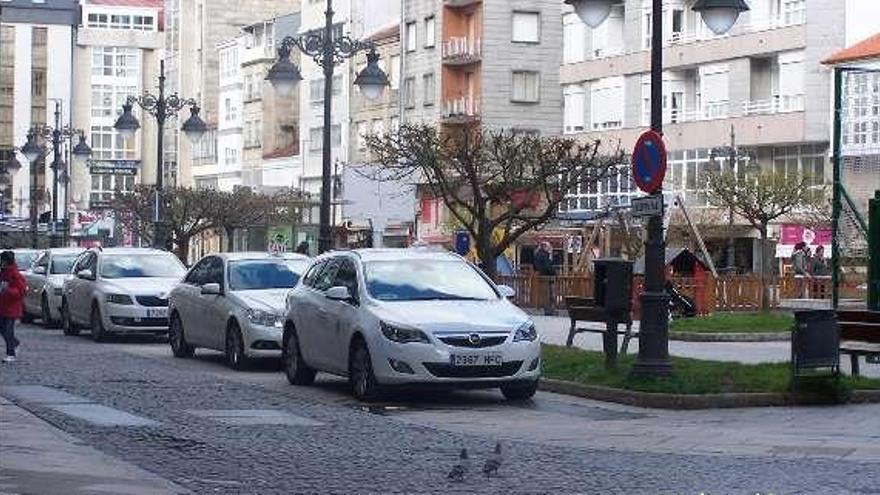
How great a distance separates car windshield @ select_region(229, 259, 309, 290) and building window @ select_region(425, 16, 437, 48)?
62.7 metres

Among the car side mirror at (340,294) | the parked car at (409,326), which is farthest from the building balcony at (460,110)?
the car side mirror at (340,294)

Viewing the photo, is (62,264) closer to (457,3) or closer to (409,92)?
(457,3)

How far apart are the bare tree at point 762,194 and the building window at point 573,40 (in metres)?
24.5

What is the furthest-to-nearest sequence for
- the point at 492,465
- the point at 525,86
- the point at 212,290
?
the point at 525,86 → the point at 212,290 → the point at 492,465

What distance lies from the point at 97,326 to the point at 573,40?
50.8 meters

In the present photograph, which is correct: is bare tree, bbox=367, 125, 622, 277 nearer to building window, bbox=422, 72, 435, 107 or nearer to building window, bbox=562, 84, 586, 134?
building window, bbox=562, 84, 586, 134

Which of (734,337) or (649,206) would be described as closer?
(649,206)

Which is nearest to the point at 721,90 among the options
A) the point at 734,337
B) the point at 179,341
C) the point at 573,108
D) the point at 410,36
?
the point at 573,108

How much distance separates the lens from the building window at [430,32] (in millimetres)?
89188

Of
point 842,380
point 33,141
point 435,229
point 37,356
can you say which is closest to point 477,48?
point 435,229

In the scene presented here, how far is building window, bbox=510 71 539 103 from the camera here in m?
85.5

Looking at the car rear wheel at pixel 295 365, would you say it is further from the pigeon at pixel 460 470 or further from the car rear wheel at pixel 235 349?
the pigeon at pixel 460 470

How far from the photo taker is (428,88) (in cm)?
8950

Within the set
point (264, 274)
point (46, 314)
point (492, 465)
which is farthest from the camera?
point (46, 314)
